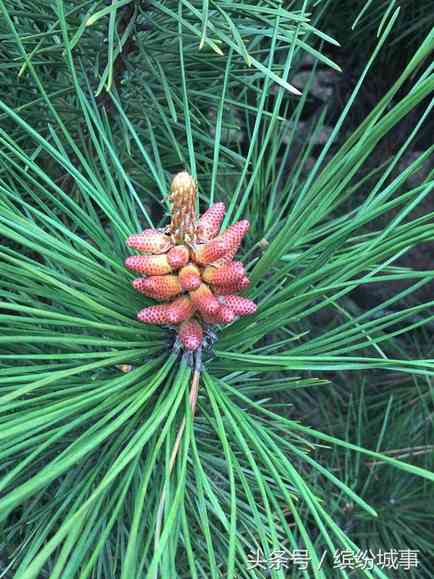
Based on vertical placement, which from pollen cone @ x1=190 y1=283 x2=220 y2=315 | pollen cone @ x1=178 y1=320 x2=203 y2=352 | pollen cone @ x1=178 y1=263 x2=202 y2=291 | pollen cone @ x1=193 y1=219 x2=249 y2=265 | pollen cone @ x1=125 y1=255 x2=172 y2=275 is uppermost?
pollen cone @ x1=125 y1=255 x2=172 y2=275

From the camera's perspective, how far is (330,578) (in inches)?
24.6

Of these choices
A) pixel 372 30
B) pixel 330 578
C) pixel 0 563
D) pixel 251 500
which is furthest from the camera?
pixel 372 30

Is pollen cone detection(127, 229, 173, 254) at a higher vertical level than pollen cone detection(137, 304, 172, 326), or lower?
higher

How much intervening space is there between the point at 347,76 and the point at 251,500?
687 mm

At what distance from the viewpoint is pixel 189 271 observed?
1.24 ft

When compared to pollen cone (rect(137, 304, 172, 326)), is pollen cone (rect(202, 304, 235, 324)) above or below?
below

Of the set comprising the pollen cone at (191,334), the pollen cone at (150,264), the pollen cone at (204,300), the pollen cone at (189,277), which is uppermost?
the pollen cone at (150,264)

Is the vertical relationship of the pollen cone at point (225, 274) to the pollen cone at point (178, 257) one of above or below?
below

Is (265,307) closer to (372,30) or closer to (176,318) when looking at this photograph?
(176,318)

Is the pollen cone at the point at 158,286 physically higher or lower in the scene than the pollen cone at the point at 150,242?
lower

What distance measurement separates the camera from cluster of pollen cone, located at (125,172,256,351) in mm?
373

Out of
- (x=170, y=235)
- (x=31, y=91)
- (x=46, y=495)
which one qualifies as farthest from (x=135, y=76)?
(x=46, y=495)

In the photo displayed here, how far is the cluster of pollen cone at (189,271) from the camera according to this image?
0.37 meters

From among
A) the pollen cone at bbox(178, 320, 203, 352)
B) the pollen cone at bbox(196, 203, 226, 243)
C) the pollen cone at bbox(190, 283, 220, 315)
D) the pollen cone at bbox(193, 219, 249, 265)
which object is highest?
the pollen cone at bbox(196, 203, 226, 243)
